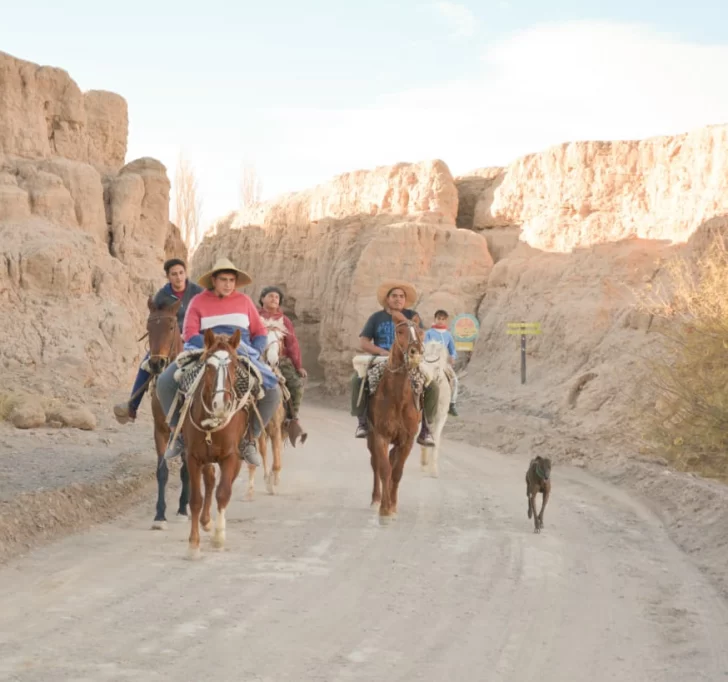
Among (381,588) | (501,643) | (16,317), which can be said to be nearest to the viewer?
(501,643)

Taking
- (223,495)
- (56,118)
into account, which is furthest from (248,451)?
(56,118)

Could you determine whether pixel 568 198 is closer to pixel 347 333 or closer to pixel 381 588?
pixel 347 333

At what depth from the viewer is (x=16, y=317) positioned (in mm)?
21391

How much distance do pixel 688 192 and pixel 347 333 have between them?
14043 millimetres

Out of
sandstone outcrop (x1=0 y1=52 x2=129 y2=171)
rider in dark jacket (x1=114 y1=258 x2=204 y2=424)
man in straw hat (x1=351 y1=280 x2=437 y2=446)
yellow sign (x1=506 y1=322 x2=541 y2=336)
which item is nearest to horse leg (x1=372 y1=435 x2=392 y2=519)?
man in straw hat (x1=351 y1=280 x2=437 y2=446)

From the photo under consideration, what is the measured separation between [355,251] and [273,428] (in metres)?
24.9

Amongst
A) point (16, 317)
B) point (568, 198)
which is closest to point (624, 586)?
point (16, 317)

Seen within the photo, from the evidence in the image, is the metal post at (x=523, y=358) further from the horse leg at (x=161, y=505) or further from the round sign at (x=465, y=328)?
the horse leg at (x=161, y=505)

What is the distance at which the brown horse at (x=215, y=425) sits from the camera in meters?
8.05

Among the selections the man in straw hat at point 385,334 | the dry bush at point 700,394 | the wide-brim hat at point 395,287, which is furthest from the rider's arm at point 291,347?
the dry bush at point 700,394

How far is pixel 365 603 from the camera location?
21.9 ft

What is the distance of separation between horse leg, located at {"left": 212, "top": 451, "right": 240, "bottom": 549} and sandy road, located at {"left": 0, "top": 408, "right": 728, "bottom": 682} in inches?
4.6

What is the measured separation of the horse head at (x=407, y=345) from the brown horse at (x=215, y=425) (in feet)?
7.68

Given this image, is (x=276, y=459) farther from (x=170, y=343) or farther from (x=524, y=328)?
(x=524, y=328)
